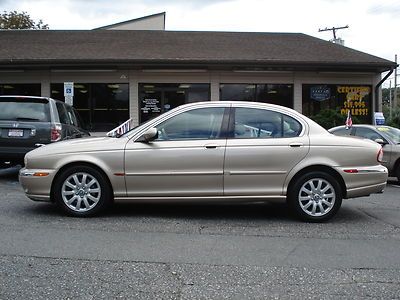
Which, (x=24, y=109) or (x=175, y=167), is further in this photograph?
(x=24, y=109)

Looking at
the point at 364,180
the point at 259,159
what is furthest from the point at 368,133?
the point at 259,159

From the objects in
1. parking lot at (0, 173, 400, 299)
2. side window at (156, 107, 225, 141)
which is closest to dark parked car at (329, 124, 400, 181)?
parking lot at (0, 173, 400, 299)

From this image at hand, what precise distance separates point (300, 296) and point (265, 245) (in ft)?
4.82

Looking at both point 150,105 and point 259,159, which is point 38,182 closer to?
point 259,159

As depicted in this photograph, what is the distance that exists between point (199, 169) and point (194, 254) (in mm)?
1670

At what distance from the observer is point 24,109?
10180 mm

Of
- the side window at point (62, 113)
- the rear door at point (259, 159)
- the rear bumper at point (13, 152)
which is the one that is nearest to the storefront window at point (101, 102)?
the side window at point (62, 113)

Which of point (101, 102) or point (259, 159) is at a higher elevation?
point (101, 102)

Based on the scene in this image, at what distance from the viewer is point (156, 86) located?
61.2 feet

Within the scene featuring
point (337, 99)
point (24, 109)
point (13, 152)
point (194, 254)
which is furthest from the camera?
point (337, 99)

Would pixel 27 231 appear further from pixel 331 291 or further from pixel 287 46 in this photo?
pixel 287 46

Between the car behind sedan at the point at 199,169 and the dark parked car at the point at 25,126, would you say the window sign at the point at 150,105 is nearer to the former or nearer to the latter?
the dark parked car at the point at 25,126

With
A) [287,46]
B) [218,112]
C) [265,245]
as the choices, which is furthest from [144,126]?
[287,46]

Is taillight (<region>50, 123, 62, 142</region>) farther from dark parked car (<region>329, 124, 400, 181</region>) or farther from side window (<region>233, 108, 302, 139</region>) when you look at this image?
dark parked car (<region>329, 124, 400, 181</region>)
